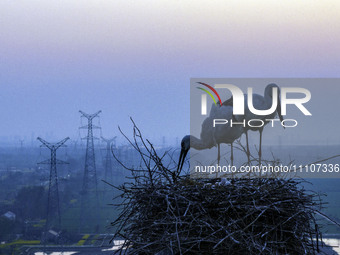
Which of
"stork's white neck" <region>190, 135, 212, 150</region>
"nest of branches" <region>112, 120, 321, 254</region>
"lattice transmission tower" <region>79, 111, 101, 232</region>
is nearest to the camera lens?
"nest of branches" <region>112, 120, 321, 254</region>

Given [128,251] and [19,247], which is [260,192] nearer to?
[128,251]

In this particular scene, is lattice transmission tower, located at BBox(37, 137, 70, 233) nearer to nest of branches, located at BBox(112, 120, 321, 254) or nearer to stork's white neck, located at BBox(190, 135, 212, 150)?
stork's white neck, located at BBox(190, 135, 212, 150)

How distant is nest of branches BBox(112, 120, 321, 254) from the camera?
3.85 feet

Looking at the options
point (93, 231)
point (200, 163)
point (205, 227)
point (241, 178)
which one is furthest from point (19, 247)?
point (205, 227)

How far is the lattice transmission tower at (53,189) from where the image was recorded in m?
4.38

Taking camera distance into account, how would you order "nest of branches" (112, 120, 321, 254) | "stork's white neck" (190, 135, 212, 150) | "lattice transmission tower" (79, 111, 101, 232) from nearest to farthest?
"nest of branches" (112, 120, 321, 254), "stork's white neck" (190, 135, 212, 150), "lattice transmission tower" (79, 111, 101, 232)

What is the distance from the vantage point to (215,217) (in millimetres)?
1282

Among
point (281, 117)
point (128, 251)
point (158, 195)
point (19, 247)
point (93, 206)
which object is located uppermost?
point (281, 117)

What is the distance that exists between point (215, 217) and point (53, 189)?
3632 mm

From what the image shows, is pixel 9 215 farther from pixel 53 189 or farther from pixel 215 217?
pixel 215 217

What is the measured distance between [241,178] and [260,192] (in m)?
0.28

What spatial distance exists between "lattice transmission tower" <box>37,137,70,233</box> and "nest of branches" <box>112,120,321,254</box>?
3.09 m

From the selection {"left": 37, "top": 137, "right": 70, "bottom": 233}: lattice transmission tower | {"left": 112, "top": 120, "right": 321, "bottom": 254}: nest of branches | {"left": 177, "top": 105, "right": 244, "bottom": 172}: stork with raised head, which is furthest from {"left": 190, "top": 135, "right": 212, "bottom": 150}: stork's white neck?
{"left": 37, "top": 137, "right": 70, "bottom": 233}: lattice transmission tower

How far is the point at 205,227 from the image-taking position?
47.9 inches
